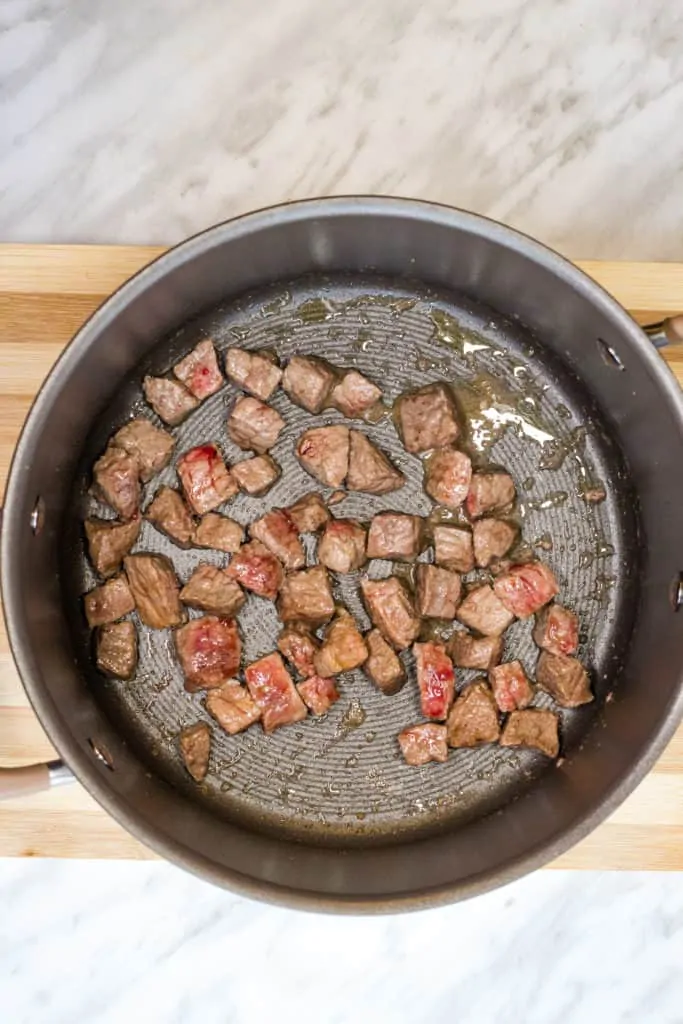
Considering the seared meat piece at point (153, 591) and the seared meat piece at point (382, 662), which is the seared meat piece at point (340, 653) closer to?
the seared meat piece at point (382, 662)

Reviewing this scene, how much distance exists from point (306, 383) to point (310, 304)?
0.58 feet

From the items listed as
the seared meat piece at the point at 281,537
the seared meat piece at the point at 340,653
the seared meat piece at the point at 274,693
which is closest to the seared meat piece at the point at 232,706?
the seared meat piece at the point at 274,693

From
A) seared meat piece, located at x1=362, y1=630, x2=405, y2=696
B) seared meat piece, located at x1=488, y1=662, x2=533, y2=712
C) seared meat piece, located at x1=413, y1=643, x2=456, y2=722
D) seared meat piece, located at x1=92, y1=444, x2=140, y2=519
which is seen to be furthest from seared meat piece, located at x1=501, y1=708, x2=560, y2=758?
seared meat piece, located at x1=92, y1=444, x2=140, y2=519

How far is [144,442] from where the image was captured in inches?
67.5

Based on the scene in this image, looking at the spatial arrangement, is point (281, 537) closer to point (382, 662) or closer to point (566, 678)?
point (382, 662)

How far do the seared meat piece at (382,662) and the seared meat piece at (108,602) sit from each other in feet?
1.50

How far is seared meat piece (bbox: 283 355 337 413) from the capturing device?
67.3 inches

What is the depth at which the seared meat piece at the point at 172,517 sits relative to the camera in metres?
1.72

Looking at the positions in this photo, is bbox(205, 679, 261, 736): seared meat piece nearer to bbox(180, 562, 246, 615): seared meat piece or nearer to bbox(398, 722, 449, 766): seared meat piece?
bbox(180, 562, 246, 615): seared meat piece

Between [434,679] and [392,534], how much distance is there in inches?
11.1

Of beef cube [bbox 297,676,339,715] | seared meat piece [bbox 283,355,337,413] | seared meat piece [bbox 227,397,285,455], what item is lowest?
beef cube [bbox 297,676,339,715]

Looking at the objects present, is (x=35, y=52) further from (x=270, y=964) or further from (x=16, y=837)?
(x=270, y=964)

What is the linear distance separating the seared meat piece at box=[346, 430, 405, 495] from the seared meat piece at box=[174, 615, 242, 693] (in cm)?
36

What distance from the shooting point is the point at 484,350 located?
1803 mm
